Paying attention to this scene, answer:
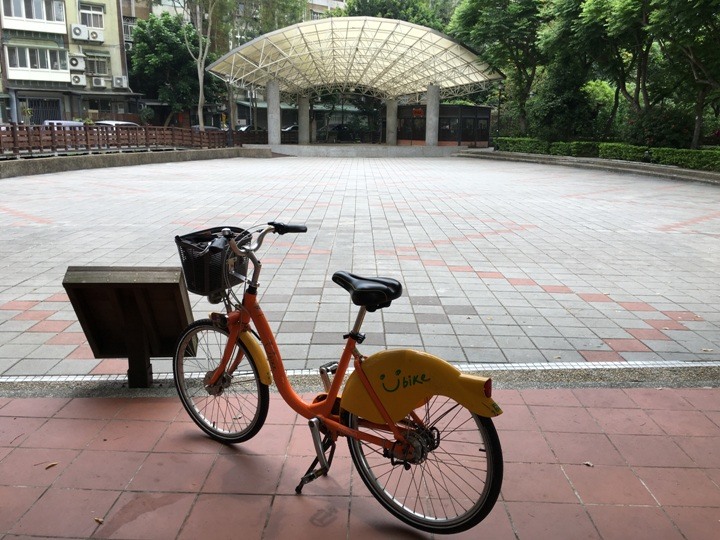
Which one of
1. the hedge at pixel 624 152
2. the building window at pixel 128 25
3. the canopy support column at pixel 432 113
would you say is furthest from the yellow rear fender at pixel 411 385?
the building window at pixel 128 25

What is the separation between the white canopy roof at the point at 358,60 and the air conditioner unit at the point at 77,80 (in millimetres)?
11173

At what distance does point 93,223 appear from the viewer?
9.61 meters

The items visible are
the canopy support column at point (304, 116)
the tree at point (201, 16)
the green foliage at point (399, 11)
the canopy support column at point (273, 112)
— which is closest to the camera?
the tree at point (201, 16)

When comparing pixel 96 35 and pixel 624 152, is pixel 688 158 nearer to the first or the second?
pixel 624 152

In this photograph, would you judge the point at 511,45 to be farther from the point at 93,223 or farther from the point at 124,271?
the point at 124,271

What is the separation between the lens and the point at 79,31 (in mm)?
37281

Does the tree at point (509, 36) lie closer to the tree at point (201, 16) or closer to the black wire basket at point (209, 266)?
the tree at point (201, 16)

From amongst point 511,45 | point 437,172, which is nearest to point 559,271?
point 437,172

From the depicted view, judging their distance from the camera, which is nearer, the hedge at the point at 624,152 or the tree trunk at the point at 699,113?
the hedge at the point at 624,152

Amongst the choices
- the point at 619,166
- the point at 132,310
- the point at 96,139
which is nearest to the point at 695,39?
the point at 619,166

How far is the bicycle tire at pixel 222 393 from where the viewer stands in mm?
2850

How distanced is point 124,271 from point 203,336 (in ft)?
2.19

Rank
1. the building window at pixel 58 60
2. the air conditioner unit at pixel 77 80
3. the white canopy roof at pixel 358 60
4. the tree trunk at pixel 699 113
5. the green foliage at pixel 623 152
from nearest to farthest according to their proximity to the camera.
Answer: the tree trunk at pixel 699 113, the green foliage at pixel 623 152, the white canopy roof at pixel 358 60, the building window at pixel 58 60, the air conditioner unit at pixel 77 80

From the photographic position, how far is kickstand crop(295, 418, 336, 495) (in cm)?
246
